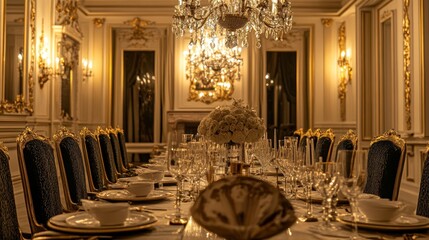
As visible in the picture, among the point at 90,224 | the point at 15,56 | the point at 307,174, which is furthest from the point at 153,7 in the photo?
the point at 90,224

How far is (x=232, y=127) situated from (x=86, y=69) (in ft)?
20.4

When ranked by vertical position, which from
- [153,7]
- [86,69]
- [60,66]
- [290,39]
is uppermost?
[153,7]

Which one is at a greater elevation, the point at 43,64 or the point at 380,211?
the point at 43,64

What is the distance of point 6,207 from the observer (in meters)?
1.78

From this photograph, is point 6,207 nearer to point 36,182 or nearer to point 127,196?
point 36,182

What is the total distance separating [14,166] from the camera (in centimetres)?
536

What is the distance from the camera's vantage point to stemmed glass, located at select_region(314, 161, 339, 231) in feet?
4.65

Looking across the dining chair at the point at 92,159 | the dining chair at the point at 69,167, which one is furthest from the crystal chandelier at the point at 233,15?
the dining chair at the point at 69,167

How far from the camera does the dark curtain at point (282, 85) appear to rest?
853cm

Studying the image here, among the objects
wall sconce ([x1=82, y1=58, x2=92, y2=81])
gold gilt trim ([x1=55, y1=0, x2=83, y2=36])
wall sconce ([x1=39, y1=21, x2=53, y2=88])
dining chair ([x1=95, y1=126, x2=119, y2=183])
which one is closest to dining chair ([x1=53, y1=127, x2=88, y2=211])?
dining chair ([x1=95, y1=126, x2=119, y2=183])

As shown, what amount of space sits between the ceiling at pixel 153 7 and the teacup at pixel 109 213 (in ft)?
22.7

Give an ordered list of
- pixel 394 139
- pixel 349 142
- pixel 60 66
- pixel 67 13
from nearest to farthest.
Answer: pixel 394 139
pixel 349 142
pixel 60 66
pixel 67 13

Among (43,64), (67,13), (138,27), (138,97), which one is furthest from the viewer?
(138,97)

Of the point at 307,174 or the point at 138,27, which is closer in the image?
the point at 307,174
